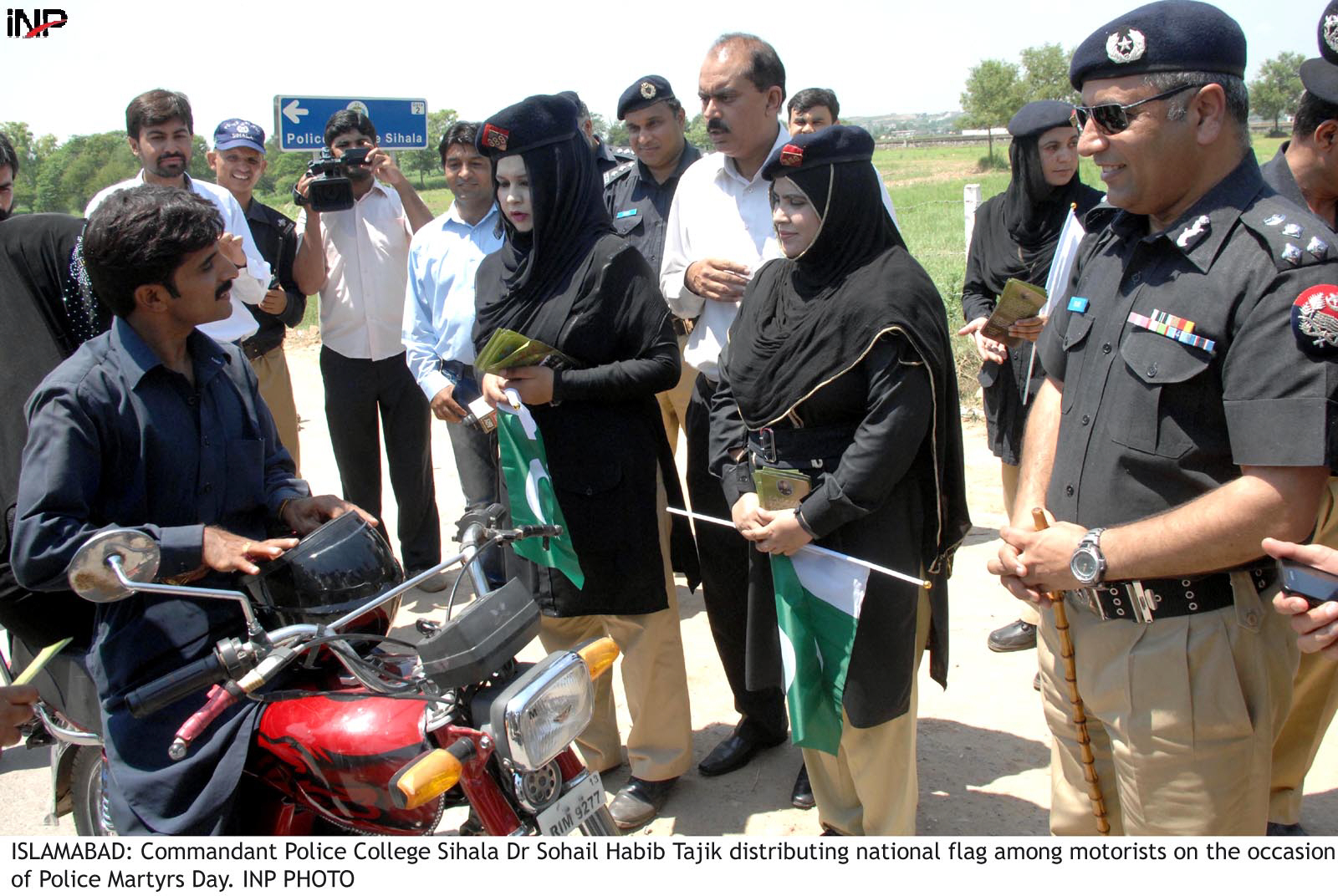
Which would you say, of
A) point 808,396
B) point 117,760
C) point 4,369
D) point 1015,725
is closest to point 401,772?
point 117,760

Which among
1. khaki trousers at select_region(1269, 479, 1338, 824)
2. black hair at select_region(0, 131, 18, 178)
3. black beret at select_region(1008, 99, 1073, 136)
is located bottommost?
khaki trousers at select_region(1269, 479, 1338, 824)

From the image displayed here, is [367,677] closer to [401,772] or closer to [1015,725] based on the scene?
[401,772]

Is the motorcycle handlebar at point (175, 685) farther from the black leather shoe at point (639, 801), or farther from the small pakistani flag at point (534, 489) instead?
the black leather shoe at point (639, 801)

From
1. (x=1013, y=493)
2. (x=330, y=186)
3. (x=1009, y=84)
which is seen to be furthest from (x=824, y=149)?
(x=1009, y=84)

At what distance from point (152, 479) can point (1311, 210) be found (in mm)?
3223

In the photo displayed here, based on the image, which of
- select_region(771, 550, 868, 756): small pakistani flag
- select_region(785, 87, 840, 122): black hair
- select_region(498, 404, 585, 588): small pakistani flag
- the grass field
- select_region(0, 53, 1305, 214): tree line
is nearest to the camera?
select_region(771, 550, 868, 756): small pakistani flag

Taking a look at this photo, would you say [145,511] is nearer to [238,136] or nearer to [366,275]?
[366,275]

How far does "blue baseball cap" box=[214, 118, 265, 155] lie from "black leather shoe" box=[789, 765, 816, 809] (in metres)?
4.42

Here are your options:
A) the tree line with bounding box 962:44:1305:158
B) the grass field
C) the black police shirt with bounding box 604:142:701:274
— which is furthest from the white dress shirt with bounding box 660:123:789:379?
the tree line with bounding box 962:44:1305:158

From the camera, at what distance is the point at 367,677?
2260 millimetres

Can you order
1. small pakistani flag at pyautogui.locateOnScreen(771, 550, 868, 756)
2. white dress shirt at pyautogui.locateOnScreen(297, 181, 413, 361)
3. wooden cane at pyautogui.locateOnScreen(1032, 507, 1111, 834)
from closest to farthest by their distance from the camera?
1. wooden cane at pyautogui.locateOnScreen(1032, 507, 1111, 834)
2. small pakistani flag at pyautogui.locateOnScreen(771, 550, 868, 756)
3. white dress shirt at pyautogui.locateOnScreen(297, 181, 413, 361)

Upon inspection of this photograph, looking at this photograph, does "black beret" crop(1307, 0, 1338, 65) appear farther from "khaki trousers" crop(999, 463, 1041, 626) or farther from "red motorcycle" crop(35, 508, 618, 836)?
"red motorcycle" crop(35, 508, 618, 836)

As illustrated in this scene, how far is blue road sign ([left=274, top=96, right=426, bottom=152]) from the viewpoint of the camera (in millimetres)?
7480

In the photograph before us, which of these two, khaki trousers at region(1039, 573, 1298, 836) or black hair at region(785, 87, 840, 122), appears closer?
khaki trousers at region(1039, 573, 1298, 836)
